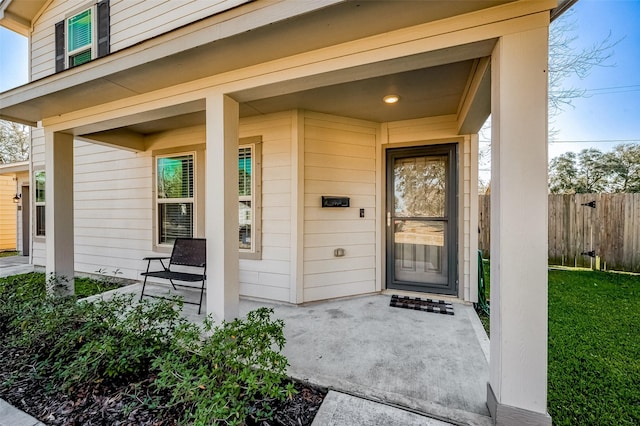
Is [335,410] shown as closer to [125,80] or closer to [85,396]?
[85,396]

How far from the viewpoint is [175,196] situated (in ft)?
15.5

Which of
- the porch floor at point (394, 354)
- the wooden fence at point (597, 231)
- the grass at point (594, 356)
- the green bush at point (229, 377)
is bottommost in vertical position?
the grass at point (594, 356)

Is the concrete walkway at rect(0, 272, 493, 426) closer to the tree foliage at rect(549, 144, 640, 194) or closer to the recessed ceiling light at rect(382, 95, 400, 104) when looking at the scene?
the recessed ceiling light at rect(382, 95, 400, 104)

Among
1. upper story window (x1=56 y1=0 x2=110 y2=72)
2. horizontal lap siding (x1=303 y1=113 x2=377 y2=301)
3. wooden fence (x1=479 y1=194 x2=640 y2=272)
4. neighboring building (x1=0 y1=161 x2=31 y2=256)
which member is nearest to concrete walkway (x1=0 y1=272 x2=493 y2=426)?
horizontal lap siding (x1=303 y1=113 x2=377 y2=301)

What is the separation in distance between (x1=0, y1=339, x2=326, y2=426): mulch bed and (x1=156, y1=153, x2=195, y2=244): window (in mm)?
2760

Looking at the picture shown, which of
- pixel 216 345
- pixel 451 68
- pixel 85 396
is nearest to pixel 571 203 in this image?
pixel 451 68

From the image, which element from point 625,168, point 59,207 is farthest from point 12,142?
point 625,168

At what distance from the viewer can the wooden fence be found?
529 cm

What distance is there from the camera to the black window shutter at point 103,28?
456cm

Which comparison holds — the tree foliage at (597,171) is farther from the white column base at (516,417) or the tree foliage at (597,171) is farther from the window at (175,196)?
the window at (175,196)

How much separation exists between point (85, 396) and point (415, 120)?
441cm

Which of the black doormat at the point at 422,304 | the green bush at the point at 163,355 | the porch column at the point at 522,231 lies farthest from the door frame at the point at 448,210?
the green bush at the point at 163,355

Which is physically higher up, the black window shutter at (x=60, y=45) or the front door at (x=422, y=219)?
the black window shutter at (x=60, y=45)

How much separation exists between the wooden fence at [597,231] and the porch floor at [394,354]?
4.09 meters
